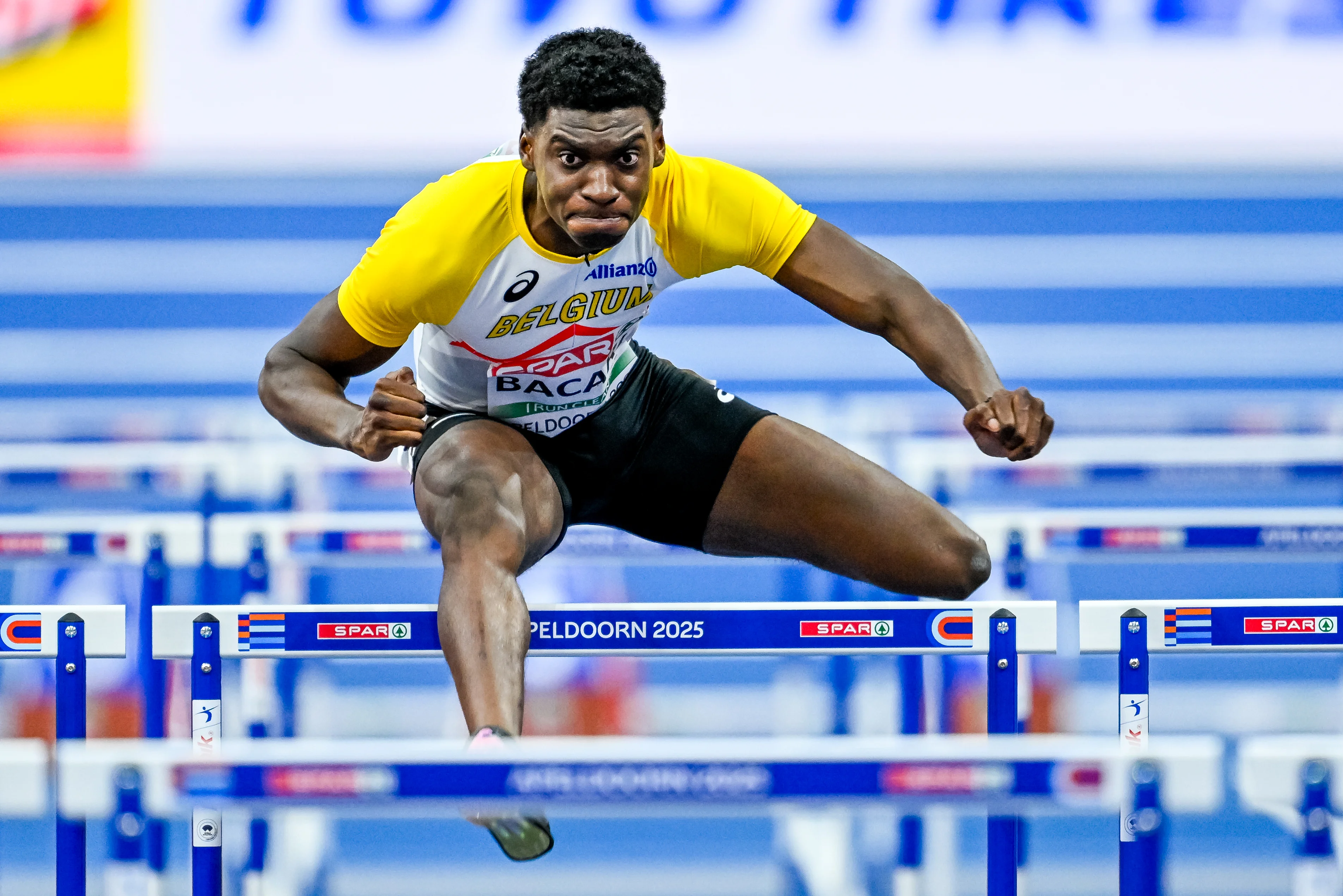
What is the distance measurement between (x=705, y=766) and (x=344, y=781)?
32 centimetres

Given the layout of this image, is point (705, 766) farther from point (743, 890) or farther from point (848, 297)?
point (743, 890)

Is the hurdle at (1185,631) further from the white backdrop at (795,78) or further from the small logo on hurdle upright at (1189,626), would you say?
the white backdrop at (795,78)

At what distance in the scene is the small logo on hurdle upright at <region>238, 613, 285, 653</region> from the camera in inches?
83.4

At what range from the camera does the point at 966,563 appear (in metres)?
2.36

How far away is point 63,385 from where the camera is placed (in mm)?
5887

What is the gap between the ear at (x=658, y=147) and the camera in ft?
7.06

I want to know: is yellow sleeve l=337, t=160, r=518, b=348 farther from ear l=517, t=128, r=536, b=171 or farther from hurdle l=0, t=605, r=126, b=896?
hurdle l=0, t=605, r=126, b=896

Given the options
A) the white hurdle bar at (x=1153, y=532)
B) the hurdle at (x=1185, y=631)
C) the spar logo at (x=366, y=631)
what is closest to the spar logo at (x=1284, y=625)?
the hurdle at (x=1185, y=631)

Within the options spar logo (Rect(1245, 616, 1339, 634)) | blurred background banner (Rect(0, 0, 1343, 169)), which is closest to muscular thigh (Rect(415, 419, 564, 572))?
spar logo (Rect(1245, 616, 1339, 634))

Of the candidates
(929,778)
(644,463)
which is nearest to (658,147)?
(644,463)

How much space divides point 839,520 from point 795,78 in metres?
2.86

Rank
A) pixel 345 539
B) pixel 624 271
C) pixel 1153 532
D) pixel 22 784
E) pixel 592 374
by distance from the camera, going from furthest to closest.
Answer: pixel 345 539
pixel 1153 532
pixel 592 374
pixel 624 271
pixel 22 784

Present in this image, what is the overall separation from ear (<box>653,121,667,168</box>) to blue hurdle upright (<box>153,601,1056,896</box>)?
66cm

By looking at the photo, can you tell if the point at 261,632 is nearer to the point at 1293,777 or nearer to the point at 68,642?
the point at 68,642
